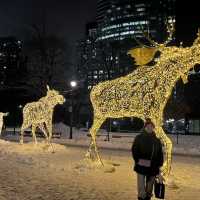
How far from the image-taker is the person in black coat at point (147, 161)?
9.26 meters

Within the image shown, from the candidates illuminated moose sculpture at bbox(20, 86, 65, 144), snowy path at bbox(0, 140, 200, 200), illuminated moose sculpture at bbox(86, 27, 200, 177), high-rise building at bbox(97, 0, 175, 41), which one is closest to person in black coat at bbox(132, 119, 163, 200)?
snowy path at bbox(0, 140, 200, 200)

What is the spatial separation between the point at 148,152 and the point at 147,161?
173 mm

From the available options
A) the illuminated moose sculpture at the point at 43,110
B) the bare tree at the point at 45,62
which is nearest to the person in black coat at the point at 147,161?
the illuminated moose sculpture at the point at 43,110

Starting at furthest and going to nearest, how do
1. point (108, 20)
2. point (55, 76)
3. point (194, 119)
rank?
point (108, 20)
point (194, 119)
point (55, 76)

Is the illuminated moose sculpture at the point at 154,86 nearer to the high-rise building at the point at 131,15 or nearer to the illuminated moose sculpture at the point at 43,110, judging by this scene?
the illuminated moose sculpture at the point at 43,110

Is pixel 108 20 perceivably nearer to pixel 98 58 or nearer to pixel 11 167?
pixel 98 58

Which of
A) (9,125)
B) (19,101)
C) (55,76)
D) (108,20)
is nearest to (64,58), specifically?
(55,76)

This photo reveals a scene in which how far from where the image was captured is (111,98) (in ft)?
49.2

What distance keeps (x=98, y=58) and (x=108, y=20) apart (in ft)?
425

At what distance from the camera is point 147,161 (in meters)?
9.27

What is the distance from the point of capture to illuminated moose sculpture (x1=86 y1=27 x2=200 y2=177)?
43.1 feet

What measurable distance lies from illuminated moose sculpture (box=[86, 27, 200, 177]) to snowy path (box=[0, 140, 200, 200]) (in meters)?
1.25

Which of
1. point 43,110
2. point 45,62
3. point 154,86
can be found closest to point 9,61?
point 45,62

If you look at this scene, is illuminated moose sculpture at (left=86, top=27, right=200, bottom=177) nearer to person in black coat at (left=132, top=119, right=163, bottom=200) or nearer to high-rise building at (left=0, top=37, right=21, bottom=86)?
person in black coat at (left=132, top=119, right=163, bottom=200)
